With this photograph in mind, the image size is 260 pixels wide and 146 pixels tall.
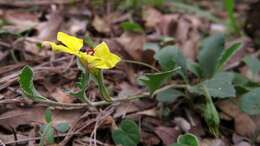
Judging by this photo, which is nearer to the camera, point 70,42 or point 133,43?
point 70,42

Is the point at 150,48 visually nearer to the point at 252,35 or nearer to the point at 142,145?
the point at 142,145

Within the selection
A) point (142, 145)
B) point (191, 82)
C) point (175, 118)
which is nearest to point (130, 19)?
point (191, 82)

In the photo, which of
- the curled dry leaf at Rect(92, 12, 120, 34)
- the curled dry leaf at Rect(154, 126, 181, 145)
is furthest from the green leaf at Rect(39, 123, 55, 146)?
the curled dry leaf at Rect(92, 12, 120, 34)

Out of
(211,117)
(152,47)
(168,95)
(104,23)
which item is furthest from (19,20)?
(211,117)

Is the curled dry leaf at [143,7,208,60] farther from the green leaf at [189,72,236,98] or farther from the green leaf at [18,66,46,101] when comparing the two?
the green leaf at [18,66,46,101]

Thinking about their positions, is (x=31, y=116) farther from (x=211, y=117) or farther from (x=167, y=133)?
(x=211, y=117)

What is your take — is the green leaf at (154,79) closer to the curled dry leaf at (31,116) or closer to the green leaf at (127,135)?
the green leaf at (127,135)
